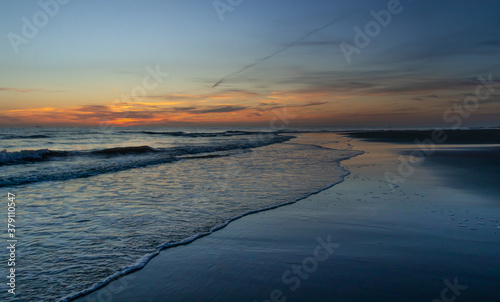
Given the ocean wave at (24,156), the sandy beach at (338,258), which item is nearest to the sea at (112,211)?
the sandy beach at (338,258)

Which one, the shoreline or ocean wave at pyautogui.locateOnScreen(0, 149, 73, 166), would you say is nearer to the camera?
the shoreline

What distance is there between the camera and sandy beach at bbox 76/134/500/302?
3.71 metres

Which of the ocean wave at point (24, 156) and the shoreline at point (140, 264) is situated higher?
the ocean wave at point (24, 156)

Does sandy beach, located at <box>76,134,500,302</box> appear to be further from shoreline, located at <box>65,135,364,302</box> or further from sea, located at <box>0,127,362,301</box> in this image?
sea, located at <box>0,127,362,301</box>

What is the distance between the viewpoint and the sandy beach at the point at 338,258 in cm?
371

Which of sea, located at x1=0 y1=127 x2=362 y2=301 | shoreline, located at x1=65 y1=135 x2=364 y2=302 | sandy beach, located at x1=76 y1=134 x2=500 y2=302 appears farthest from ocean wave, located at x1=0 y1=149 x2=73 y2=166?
sandy beach, located at x1=76 y1=134 x2=500 y2=302

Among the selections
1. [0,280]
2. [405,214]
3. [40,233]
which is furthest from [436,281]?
[40,233]

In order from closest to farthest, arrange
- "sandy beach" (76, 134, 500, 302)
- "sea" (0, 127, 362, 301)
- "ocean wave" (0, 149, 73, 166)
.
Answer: "sandy beach" (76, 134, 500, 302)
"sea" (0, 127, 362, 301)
"ocean wave" (0, 149, 73, 166)

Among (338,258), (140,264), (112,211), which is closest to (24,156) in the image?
(112,211)

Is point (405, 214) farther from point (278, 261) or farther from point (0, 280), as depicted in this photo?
point (0, 280)

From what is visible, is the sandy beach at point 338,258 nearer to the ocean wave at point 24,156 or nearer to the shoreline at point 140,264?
the shoreline at point 140,264

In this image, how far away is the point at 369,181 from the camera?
11.1 m

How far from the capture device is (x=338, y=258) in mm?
4719

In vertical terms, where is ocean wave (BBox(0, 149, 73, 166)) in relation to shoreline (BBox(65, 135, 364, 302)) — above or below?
above
